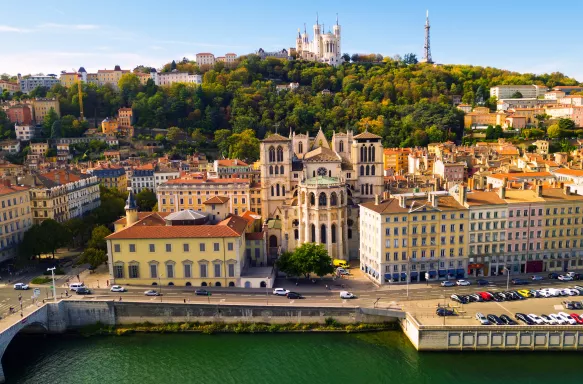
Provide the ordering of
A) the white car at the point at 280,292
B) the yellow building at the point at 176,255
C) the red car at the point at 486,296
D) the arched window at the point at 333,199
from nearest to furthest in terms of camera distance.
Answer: the red car at the point at 486,296, the white car at the point at 280,292, the yellow building at the point at 176,255, the arched window at the point at 333,199

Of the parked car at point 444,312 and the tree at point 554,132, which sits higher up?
the tree at point 554,132

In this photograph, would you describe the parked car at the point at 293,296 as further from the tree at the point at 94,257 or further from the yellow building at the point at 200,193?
the yellow building at the point at 200,193

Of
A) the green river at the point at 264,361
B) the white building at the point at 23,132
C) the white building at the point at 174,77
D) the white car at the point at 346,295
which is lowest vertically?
the green river at the point at 264,361

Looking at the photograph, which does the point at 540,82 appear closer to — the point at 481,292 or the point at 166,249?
the point at 481,292

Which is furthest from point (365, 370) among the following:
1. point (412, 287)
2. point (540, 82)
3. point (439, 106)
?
point (540, 82)

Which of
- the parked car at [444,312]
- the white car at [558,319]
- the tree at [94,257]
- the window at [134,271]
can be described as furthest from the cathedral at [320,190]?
the white car at [558,319]


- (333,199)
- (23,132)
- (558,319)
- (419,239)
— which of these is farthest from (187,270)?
(23,132)
